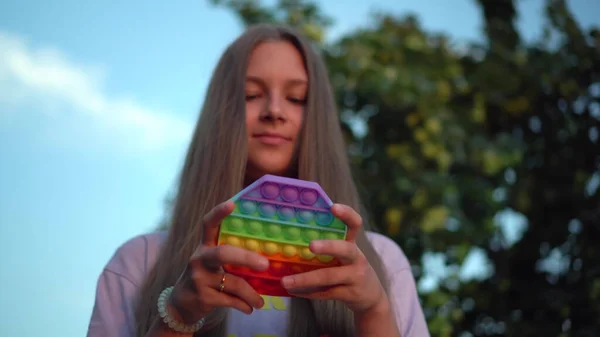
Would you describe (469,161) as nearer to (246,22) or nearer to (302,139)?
(246,22)

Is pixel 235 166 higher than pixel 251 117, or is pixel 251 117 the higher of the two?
pixel 251 117

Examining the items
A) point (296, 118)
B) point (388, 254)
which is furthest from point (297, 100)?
point (388, 254)

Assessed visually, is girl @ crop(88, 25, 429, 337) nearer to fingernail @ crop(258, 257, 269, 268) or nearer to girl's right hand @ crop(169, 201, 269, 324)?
girl's right hand @ crop(169, 201, 269, 324)

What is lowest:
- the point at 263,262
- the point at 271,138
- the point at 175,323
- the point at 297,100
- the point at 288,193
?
the point at 175,323

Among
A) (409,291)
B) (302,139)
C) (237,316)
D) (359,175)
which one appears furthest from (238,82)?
(359,175)

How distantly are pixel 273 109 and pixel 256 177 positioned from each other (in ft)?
0.57

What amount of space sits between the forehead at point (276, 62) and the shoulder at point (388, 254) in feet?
1.46

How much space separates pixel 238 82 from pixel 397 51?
194 centimetres

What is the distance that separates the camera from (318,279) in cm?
92

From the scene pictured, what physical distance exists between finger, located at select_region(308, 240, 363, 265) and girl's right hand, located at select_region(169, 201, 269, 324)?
75mm

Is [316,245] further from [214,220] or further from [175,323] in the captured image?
[175,323]

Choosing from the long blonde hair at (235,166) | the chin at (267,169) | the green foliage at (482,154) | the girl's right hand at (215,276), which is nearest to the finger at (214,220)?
the girl's right hand at (215,276)

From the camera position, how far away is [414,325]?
4.66 feet

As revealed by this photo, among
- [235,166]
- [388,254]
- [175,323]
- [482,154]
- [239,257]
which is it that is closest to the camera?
[239,257]
